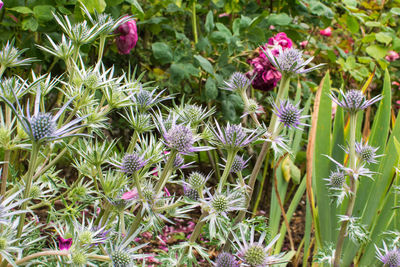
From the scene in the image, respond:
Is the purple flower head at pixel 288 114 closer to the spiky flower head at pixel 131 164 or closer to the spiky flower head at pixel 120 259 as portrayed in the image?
the spiky flower head at pixel 131 164

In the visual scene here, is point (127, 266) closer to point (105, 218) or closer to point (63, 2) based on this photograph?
point (105, 218)

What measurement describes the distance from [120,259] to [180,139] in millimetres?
250

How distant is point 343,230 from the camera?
1.02 meters

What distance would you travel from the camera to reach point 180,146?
770mm

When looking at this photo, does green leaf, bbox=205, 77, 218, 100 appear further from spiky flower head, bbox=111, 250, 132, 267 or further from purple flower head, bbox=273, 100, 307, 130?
spiky flower head, bbox=111, 250, 132, 267

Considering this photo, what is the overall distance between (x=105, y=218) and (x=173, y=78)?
0.79 meters

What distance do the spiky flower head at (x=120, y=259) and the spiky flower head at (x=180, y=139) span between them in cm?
22

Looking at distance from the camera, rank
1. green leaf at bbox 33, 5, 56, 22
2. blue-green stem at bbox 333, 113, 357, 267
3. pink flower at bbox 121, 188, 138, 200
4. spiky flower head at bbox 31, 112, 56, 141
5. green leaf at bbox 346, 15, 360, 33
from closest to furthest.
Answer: spiky flower head at bbox 31, 112, 56, 141, pink flower at bbox 121, 188, 138, 200, blue-green stem at bbox 333, 113, 357, 267, green leaf at bbox 33, 5, 56, 22, green leaf at bbox 346, 15, 360, 33

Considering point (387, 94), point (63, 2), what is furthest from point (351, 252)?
point (63, 2)

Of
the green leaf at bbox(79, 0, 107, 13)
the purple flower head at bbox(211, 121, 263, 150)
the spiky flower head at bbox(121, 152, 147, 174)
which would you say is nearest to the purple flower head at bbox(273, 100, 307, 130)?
the purple flower head at bbox(211, 121, 263, 150)

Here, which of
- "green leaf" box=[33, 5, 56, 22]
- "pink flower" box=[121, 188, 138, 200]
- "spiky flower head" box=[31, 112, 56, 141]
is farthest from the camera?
"green leaf" box=[33, 5, 56, 22]

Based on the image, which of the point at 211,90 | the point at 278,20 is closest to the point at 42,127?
the point at 211,90

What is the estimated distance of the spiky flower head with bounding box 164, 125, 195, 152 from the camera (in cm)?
77

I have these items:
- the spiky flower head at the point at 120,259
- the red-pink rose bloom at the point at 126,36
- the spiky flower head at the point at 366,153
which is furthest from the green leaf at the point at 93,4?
the spiky flower head at the point at 366,153
